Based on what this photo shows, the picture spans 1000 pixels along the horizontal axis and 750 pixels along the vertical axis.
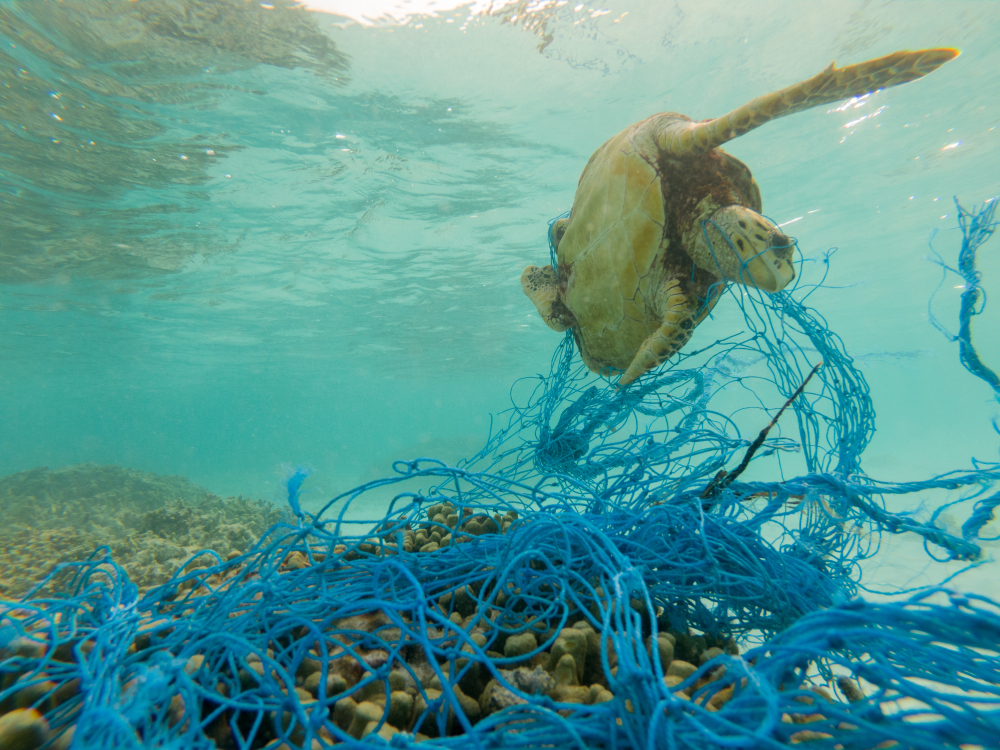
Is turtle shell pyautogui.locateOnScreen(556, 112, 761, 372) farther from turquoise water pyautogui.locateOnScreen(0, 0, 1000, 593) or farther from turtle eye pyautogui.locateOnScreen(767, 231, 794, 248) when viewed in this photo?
turquoise water pyautogui.locateOnScreen(0, 0, 1000, 593)

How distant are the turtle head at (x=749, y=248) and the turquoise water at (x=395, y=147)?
143 cm

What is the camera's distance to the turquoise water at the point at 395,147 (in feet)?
24.3

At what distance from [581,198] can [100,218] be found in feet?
50.0

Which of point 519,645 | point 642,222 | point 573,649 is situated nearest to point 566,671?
point 573,649

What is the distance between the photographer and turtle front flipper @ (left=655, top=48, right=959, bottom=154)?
2.42m

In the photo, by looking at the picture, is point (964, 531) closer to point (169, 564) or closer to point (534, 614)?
point (534, 614)

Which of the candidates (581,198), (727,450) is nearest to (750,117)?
(581,198)

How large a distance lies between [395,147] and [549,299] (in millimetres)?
8045

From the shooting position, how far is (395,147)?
10102mm

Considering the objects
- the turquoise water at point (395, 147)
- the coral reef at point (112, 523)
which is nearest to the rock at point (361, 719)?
the turquoise water at point (395, 147)

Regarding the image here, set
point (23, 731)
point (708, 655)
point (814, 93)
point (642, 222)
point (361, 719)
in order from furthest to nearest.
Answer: point (642, 222), point (814, 93), point (708, 655), point (361, 719), point (23, 731)

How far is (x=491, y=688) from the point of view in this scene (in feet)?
5.01

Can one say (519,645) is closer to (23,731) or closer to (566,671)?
(566,671)

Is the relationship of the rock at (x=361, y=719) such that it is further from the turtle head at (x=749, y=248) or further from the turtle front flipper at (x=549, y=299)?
the turtle front flipper at (x=549, y=299)
